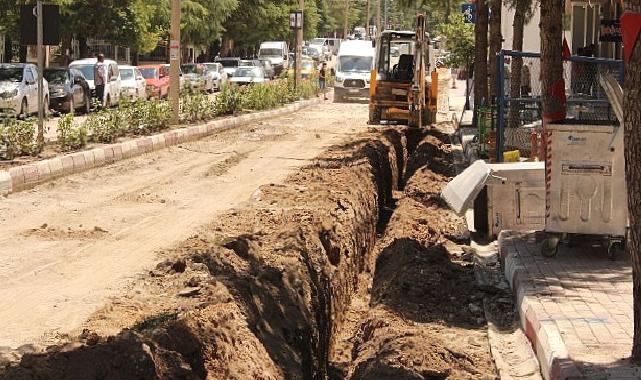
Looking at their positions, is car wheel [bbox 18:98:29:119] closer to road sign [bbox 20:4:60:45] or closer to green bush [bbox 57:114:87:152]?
green bush [bbox 57:114:87:152]

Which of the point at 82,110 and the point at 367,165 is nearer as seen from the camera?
the point at 367,165

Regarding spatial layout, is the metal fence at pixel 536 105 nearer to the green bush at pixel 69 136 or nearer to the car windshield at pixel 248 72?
the green bush at pixel 69 136

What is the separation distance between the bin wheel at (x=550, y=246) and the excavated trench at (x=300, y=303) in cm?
78

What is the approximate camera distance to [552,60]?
1319 centimetres

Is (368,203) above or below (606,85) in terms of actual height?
below

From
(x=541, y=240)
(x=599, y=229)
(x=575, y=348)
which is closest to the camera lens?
(x=575, y=348)

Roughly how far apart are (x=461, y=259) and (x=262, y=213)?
2.66m

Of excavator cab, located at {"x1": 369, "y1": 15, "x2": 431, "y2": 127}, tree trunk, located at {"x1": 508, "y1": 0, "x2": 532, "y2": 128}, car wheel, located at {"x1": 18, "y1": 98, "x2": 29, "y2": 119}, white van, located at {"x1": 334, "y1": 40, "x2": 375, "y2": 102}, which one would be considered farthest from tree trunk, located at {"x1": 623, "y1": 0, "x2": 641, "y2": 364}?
A: white van, located at {"x1": 334, "y1": 40, "x2": 375, "y2": 102}

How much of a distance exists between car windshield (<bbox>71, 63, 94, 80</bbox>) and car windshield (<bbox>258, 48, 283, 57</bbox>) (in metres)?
34.9

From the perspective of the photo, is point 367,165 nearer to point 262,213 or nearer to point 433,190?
point 433,190

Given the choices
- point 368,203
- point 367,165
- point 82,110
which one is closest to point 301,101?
point 82,110

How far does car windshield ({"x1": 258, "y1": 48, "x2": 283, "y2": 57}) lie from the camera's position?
71.6m

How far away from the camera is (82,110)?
3472cm

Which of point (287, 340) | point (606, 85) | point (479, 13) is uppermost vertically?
point (479, 13)
